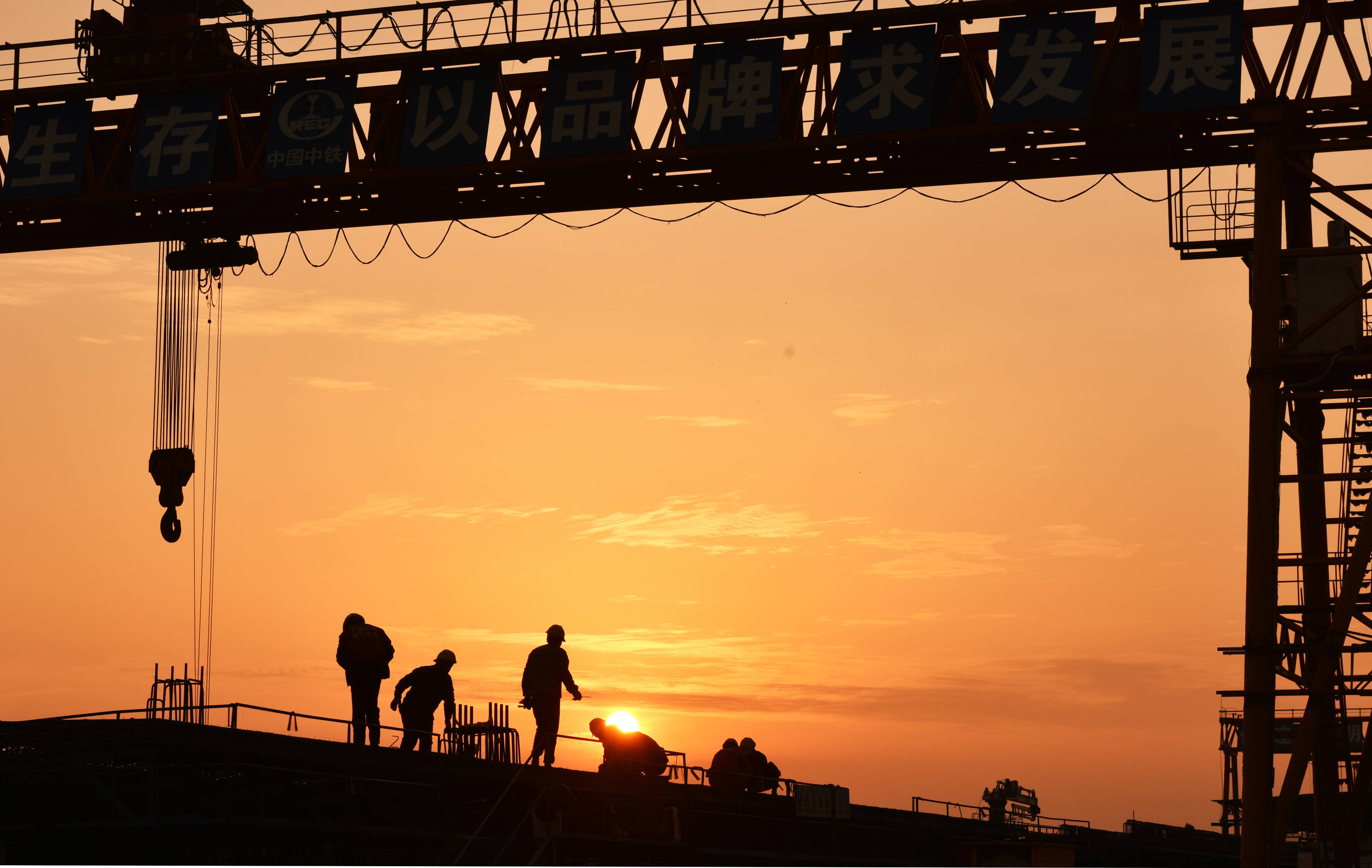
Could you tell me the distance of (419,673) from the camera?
21609mm

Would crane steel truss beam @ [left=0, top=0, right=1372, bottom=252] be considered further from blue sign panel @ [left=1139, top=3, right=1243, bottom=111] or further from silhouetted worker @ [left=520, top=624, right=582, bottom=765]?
silhouetted worker @ [left=520, top=624, right=582, bottom=765]

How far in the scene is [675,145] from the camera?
27.2 metres

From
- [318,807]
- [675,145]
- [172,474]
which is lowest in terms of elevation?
[318,807]

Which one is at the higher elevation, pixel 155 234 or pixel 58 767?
pixel 155 234

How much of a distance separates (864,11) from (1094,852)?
14185 millimetres

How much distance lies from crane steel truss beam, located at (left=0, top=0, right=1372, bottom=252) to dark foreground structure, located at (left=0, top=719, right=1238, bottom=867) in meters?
10.2

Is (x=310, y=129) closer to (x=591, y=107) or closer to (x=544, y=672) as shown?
(x=591, y=107)

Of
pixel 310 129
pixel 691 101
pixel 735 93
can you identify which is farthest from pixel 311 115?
pixel 735 93

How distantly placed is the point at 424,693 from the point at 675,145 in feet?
33.6

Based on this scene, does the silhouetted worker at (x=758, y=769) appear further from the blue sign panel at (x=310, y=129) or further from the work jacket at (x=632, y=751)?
the blue sign panel at (x=310, y=129)

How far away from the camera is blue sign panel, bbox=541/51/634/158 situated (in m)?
27.4

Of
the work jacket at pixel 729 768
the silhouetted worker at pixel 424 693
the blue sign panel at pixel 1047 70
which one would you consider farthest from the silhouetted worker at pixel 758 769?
the blue sign panel at pixel 1047 70

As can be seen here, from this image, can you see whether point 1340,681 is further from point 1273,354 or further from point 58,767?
point 58,767

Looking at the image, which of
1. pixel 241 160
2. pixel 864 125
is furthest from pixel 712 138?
pixel 241 160
